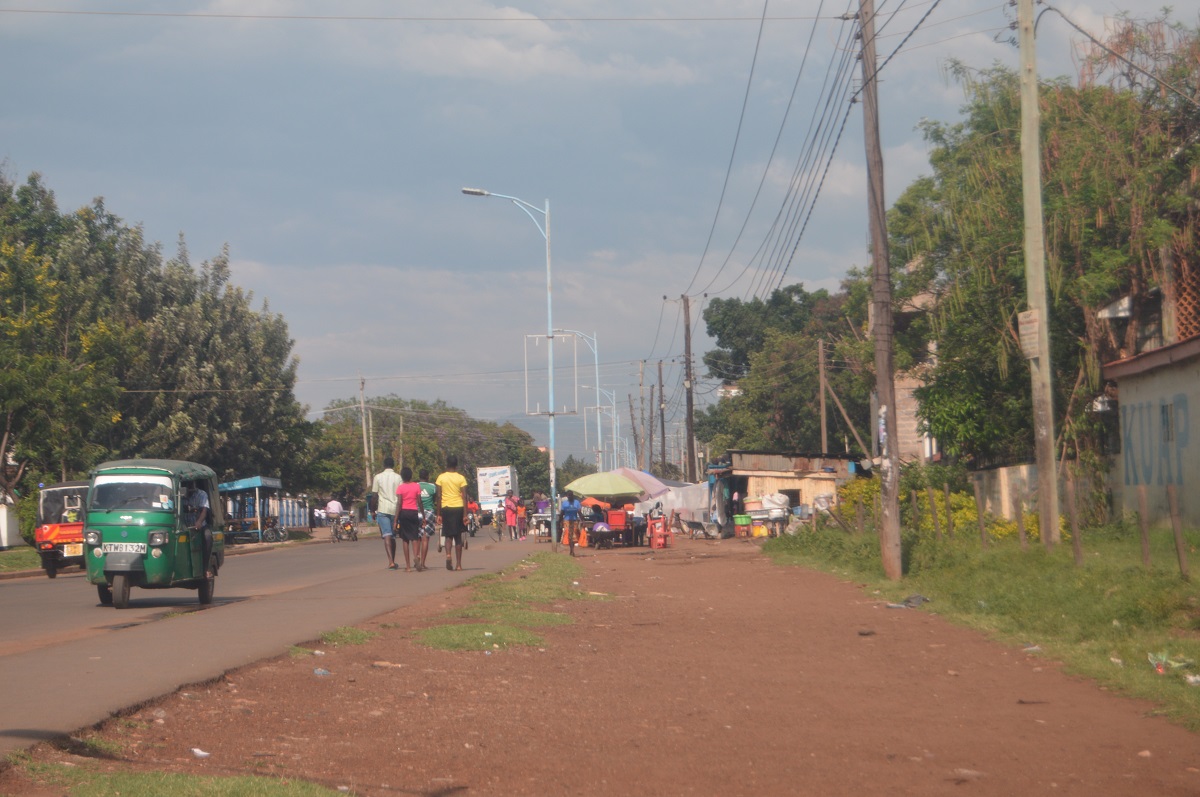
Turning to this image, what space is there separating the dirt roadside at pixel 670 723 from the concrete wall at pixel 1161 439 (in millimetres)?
6937

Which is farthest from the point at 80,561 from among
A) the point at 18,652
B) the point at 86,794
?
the point at 86,794

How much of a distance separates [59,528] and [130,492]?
41.9ft

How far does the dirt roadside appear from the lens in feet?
18.3

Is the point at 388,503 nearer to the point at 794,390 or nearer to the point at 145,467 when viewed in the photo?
the point at 145,467

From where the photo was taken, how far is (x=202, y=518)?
13.9 metres

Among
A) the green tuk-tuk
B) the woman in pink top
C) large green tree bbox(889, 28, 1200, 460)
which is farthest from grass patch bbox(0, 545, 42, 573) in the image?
large green tree bbox(889, 28, 1200, 460)

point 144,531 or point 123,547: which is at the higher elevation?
point 144,531

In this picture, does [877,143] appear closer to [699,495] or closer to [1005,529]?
[1005,529]

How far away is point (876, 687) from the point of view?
8.48m

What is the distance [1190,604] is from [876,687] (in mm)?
3471

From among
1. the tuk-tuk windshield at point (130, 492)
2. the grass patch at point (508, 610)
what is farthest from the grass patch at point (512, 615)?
the tuk-tuk windshield at point (130, 492)

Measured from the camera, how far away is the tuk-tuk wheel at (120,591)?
13195mm

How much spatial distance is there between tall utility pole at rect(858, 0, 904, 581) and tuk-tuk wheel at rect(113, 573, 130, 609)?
1095 cm

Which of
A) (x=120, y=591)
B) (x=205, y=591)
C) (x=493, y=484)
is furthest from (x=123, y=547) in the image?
(x=493, y=484)
